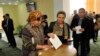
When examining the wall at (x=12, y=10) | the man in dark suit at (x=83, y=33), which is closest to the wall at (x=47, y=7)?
the man in dark suit at (x=83, y=33)

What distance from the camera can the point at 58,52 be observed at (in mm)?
2877

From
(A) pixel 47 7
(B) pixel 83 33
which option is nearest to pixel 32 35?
(B) pixel 83 33

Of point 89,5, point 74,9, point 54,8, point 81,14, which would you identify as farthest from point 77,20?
point 89,5

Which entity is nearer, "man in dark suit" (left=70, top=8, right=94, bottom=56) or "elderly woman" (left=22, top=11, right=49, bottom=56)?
"elderly woman" (left=22, top=11, right=49, bottom=56)

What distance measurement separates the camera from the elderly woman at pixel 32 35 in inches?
101

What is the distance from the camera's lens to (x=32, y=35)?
263 cm

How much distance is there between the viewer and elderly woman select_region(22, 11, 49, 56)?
8.39ft

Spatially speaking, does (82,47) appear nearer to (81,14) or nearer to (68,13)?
(81,14)

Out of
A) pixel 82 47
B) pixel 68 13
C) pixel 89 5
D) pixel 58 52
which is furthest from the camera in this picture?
pixel 89 5

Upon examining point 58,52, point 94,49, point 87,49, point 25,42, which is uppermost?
point 25,42

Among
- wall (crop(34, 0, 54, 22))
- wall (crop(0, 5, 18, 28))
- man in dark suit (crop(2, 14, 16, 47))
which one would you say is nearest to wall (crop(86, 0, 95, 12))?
wall (crop(34, 0, 54, 22))

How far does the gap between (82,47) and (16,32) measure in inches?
246

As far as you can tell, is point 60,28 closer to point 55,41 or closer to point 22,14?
point 55,41

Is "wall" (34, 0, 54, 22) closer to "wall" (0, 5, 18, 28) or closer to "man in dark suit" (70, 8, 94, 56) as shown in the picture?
"man in dark suit" (70, 8, 94, 56)
